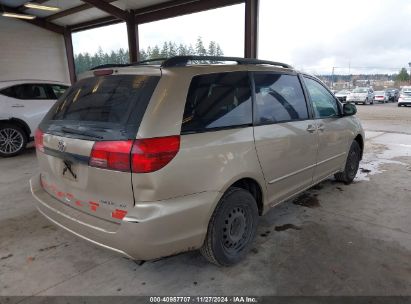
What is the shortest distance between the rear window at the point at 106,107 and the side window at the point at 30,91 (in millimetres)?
4908

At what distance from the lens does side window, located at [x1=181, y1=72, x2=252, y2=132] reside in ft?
7.34

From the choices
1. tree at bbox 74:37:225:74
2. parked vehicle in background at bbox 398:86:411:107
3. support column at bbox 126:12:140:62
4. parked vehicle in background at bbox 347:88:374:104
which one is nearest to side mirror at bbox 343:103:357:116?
tree at bbox 74:37:225:74

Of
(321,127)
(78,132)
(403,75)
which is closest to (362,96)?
(321,127)

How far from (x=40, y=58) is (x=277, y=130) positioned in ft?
52.7

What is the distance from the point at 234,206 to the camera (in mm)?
2564

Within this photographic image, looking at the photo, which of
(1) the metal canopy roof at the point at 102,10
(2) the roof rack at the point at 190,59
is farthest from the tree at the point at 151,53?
(2) the roof rack at the point at 190,59

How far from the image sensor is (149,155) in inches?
78.0

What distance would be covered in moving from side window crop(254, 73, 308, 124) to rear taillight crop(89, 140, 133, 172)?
120 cm

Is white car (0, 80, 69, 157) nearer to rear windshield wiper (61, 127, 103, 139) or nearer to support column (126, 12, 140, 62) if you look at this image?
rear windshield wiper (61, 127, 103, 139)

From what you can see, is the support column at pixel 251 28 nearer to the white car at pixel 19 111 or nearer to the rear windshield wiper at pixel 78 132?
the white car at pixel 19 111

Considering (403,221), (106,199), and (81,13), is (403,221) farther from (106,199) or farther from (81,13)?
(81,13)

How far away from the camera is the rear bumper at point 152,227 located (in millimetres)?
2004

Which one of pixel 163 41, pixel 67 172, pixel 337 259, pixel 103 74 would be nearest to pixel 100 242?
pixel 67 172

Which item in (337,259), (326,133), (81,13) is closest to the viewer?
(337,259)
